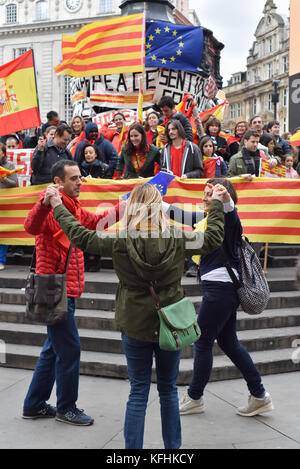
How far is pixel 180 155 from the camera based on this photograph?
770 centimetres

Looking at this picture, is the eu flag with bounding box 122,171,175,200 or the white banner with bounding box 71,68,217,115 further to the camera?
the white banner with bounding box 71,68,217,115

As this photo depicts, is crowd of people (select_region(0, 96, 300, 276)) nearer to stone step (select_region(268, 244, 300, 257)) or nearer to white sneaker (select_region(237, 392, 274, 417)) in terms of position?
stone step (select_region(268, 244, 300, 257))

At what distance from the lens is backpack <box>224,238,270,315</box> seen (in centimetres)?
418

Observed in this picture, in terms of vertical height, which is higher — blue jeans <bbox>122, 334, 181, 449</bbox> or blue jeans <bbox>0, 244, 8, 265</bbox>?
blue jeans <bbox>0, 244, 8, 265</bbox>

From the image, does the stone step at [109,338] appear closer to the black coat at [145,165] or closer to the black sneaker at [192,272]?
the black sneaker at [192,272]

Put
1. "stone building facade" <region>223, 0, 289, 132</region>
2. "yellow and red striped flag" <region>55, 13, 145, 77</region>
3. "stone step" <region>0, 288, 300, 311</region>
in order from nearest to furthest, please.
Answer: "stone step" <region>0, 288, 300, 311</region> < "yellow and red striped flag" <region>55, 13, 145, 77</region> < "stone building facade" <region>223, 0, 289, 132</region>

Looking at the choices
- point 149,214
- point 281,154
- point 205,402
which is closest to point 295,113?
point 281,154

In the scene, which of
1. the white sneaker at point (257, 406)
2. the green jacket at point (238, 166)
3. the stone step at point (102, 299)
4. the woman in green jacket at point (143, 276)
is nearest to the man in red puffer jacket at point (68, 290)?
the woman in green jacket at point (143, 276)

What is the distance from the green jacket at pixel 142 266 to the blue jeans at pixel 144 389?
0.40 ft

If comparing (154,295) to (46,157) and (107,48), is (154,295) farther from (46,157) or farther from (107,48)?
(107,48)

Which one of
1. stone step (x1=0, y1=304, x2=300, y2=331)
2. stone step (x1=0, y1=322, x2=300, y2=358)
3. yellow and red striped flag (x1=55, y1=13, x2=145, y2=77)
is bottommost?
stone step (x1=0, y1=322, x2=300, y2=358)

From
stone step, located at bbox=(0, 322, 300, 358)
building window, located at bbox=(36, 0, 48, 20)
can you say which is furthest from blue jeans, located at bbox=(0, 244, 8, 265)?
building window, located at bbox=(36, 0, 48, 20)

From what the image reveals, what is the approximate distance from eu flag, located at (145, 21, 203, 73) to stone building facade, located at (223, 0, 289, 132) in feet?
180

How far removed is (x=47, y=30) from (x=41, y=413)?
58.4 metres
